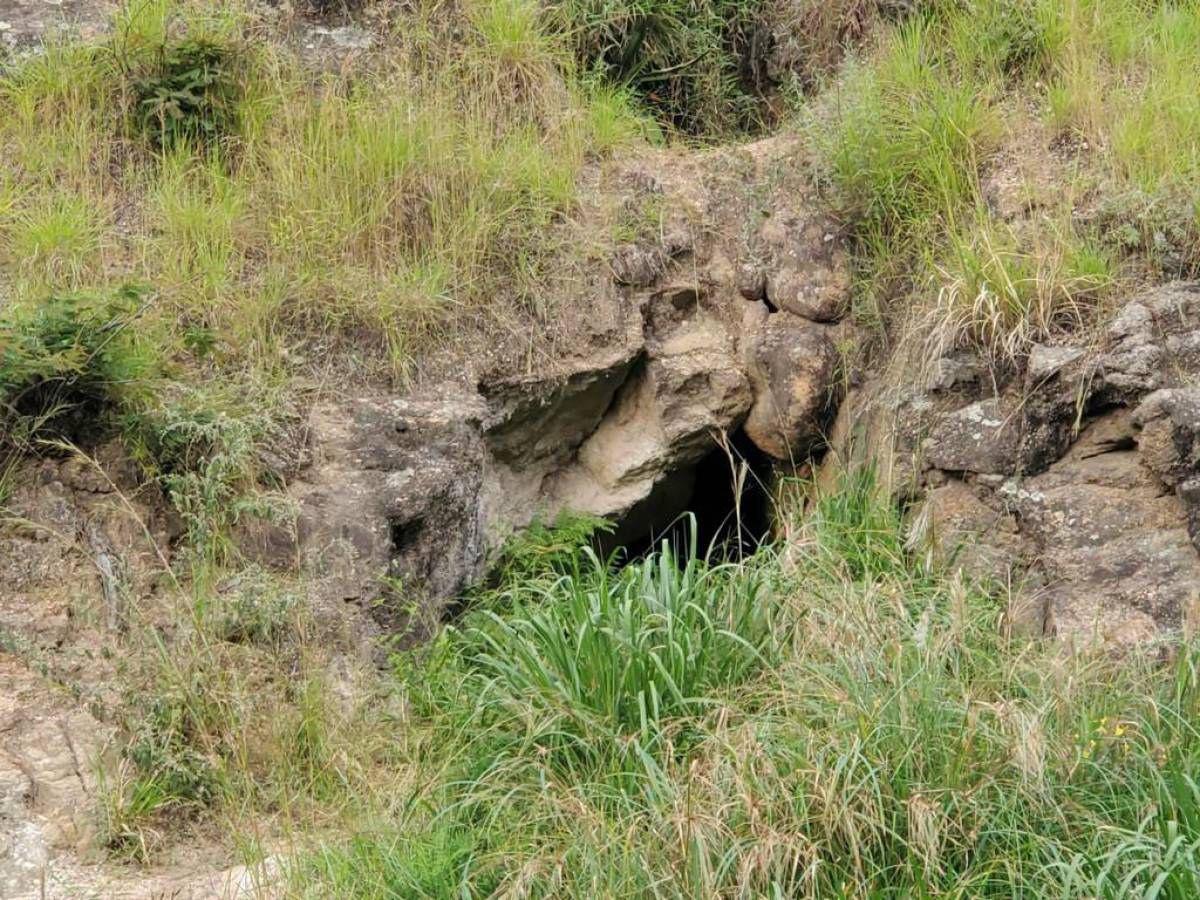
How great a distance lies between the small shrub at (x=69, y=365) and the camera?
5660 millimetres

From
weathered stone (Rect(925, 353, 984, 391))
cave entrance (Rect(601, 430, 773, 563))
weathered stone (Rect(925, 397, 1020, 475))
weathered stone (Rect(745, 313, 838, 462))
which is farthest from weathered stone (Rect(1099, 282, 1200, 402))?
cave entrance (Rect(601, 430, 773, 563))

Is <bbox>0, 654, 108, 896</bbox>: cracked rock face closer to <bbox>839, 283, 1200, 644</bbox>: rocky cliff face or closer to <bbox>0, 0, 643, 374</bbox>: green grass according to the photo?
<bbox>0, 0, 643, 374</bbox>: green grass

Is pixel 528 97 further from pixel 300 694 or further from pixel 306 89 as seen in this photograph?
pixel 300 694

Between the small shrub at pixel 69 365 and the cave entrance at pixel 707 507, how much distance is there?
7.45 ft

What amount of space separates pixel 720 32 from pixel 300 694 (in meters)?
4.59

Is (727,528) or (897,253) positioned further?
(727,528)

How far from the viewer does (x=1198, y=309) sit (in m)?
5.96

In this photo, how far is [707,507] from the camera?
308 inches

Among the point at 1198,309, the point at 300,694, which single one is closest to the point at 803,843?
the point at 300,694

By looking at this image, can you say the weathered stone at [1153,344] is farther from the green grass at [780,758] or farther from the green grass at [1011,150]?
the green grass at [780,758]

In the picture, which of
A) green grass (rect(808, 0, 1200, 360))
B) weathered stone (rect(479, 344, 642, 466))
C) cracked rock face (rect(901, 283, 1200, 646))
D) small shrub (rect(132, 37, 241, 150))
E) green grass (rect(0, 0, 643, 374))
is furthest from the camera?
small shrub (rect(132, 37, 241, 150))

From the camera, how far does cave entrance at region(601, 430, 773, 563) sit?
7297mm

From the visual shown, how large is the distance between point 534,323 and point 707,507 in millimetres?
1471

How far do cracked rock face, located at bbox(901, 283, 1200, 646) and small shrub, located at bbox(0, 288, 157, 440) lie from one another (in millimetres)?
3040
